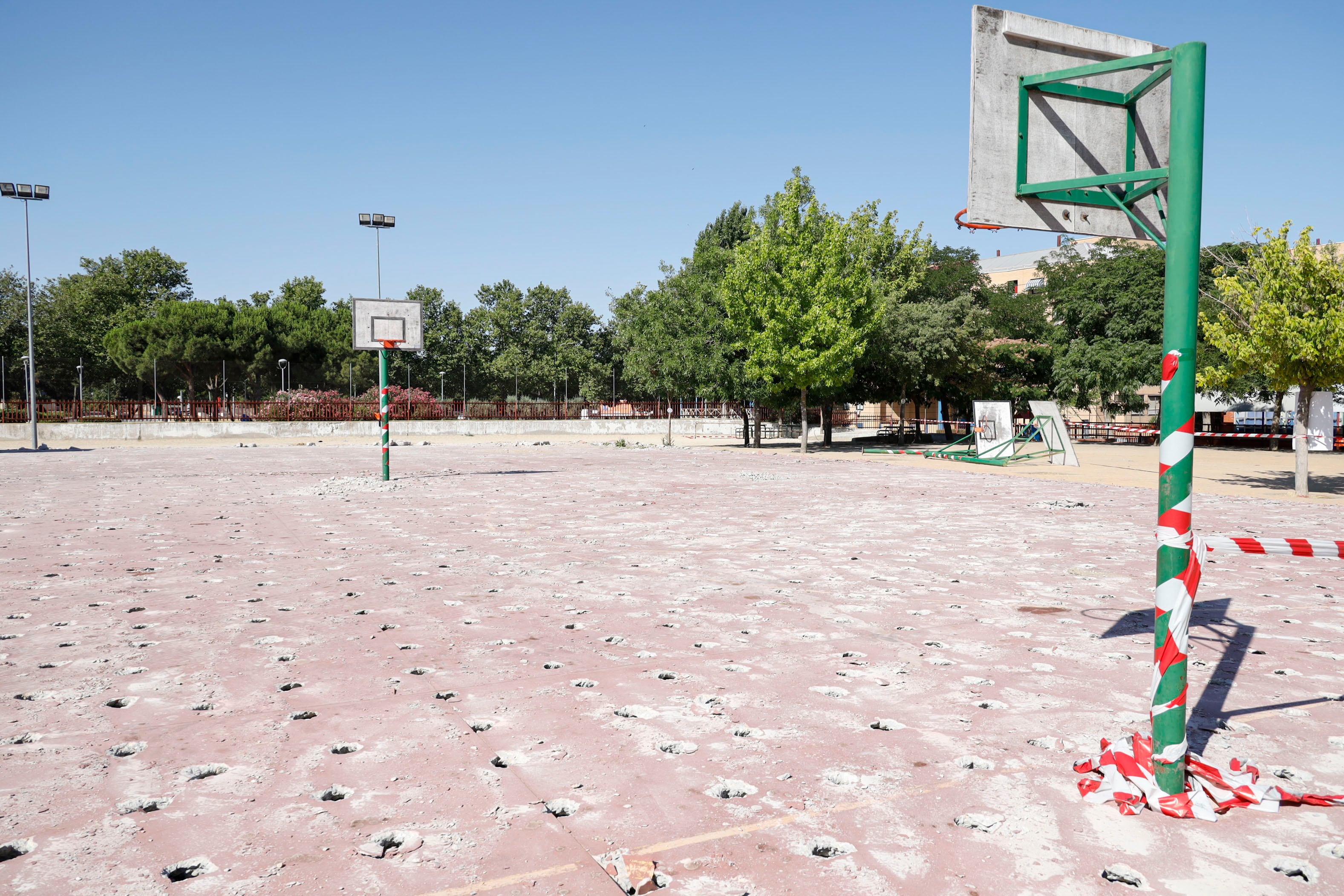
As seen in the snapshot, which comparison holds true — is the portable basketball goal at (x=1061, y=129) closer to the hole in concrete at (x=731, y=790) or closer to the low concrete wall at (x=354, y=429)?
the hole in concrete at (x=731, y=790)

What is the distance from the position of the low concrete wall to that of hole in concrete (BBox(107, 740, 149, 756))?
155 ft

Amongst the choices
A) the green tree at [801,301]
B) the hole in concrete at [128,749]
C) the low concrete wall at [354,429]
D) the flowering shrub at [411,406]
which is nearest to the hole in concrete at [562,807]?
the hole in concrete at [128,749]

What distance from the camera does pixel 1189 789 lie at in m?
3.41

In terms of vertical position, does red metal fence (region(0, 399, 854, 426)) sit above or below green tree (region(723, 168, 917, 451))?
below

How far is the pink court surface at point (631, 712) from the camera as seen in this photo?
2.95 m

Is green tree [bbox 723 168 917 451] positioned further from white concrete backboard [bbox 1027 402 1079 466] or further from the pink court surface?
the pink court surface

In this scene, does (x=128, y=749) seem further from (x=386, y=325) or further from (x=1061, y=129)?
(x=386, y=325)

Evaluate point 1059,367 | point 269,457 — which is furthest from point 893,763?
point 1059,367

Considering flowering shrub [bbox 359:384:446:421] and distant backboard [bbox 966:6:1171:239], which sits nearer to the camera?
distant backboard [bbox 966:6:1171:239]

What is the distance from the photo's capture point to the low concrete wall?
45125mm

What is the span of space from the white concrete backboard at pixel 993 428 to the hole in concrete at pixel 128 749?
28196 mm

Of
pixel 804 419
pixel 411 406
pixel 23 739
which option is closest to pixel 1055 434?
pixel 804 419

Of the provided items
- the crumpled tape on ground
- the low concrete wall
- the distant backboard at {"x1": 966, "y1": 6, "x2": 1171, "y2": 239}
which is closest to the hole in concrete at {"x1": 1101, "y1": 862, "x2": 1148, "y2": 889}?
the crumpled tape on ground

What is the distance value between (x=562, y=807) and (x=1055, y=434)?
94.5 ft
